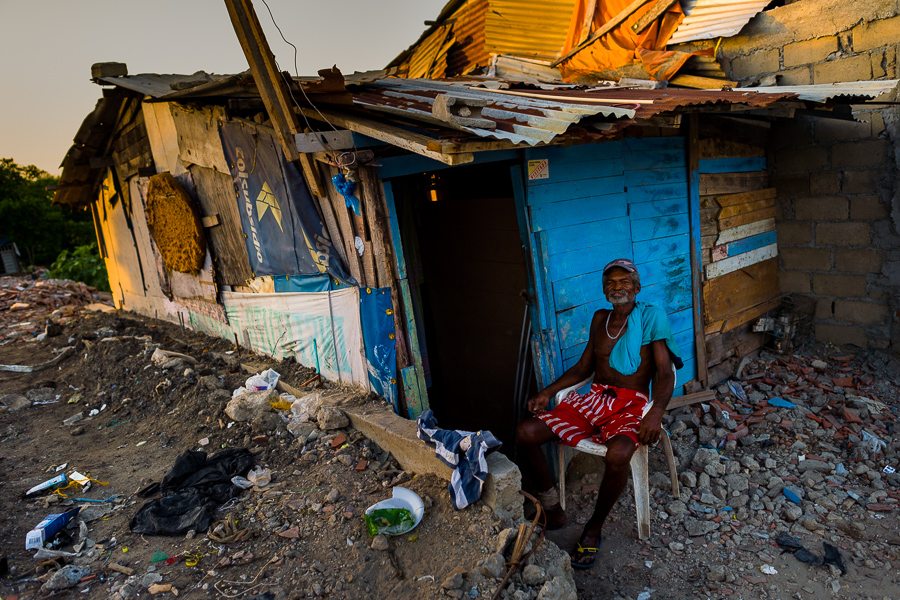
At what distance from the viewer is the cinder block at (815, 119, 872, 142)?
5.65m

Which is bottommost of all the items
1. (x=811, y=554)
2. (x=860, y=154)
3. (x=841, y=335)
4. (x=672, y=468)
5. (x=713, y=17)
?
(x=811, y=554)

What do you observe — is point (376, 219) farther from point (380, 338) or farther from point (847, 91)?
point (847, 91)

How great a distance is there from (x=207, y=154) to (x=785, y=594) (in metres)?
6.07

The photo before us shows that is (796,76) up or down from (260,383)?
up

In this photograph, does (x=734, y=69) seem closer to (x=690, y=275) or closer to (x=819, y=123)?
(x=819, y=123)

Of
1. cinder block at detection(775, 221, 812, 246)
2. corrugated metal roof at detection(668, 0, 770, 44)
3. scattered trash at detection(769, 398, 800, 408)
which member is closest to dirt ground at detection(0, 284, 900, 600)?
scattered trash at detection(769, 398, 800, 408)

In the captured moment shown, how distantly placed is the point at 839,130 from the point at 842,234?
1.06 meters

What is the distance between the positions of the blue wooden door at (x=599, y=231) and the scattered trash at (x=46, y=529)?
342cm

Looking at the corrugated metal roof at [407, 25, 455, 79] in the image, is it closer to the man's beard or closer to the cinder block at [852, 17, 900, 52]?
the cinder block at [852, 17, 900, 52]

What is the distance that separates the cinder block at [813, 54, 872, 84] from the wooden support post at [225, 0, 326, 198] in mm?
5176

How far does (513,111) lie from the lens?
3.61 metres

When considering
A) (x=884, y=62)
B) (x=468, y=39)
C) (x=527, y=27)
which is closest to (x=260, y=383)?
(x=884, y=62)

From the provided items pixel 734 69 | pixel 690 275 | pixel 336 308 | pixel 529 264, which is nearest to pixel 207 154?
pixel 336 308

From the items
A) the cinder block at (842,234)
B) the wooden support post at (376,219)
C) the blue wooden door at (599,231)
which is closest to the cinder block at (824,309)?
the cinder block at (842,234)
